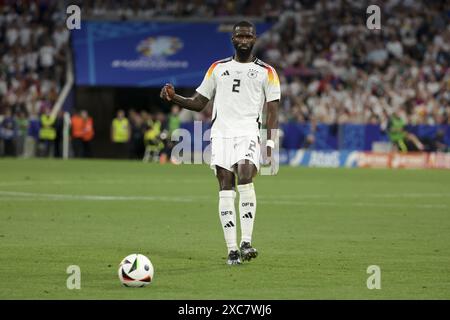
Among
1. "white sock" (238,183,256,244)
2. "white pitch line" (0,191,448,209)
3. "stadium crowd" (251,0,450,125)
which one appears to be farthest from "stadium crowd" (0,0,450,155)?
"white sock" (238,183,256,244)

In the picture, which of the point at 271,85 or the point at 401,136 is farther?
the point at 401,136

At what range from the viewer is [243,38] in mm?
12234

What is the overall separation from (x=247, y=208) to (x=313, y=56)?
31.4 metres

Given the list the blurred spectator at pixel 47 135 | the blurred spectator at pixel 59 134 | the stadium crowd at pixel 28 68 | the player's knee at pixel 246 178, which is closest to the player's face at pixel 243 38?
the player's knee at pixel 246 178

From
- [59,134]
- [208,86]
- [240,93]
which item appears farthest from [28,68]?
[240,93]

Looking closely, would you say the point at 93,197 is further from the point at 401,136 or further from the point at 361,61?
the point at 361,61

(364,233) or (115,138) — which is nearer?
(364,233)

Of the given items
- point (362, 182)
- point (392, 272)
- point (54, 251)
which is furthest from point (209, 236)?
point (362, 182)

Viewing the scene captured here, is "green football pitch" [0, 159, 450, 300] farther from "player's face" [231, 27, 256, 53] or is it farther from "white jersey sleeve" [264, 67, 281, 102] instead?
"player's face" [231, 27, 256, 53]

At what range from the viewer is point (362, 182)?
1147 inches

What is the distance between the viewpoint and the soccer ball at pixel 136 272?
10.3m

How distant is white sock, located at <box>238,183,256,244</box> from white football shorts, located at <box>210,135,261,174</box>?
0.98 ft

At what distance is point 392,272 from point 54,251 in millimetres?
4206
